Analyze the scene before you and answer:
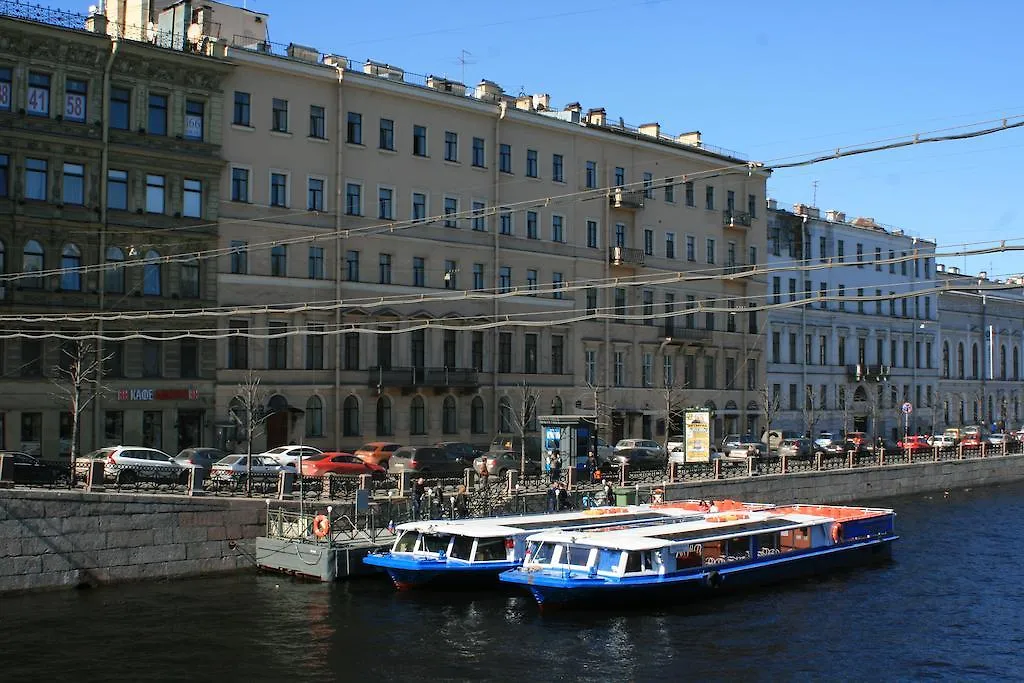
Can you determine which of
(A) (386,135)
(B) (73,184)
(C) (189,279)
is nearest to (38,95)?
(B) (73,184)

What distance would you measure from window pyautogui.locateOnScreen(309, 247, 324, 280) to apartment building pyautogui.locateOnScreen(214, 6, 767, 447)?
86mm

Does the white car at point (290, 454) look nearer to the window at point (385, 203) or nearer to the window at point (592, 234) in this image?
the window at point (385, 203)

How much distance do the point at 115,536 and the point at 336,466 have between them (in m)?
10.9

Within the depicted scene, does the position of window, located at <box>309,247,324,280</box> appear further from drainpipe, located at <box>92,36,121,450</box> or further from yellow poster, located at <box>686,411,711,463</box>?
yellow poster, located at <box>686,411,711,463</box>

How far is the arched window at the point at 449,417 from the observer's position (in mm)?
53438

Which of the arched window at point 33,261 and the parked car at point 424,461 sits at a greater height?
the arched window at point 33,261

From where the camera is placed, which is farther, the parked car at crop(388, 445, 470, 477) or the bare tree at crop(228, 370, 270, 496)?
the bare tree at crop(228, 370, 270, 496)

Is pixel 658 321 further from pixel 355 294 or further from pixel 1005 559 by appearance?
pixel 1005 559

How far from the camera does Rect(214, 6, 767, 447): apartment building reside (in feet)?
156

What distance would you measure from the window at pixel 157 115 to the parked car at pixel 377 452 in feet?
44.5

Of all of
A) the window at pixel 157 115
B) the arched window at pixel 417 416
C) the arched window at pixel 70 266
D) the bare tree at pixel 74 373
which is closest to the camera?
the bare tree at pixel 74 373

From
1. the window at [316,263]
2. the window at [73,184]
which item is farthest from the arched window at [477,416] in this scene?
the window at [73,184]

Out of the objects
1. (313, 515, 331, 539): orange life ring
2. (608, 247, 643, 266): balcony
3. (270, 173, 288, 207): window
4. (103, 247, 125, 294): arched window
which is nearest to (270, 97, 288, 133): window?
(270, 173, 288, 207): window

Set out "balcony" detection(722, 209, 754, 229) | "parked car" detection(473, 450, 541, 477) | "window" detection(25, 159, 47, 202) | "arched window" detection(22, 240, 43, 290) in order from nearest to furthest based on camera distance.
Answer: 1. "arched window" detection(22, 240, 43, 290)
2. "window" detection(25, 159, 47, 202)
3. "parked car" detection(473, 450, 541, 477)
4. "balcony" detection(722, 209, 754, 229)
